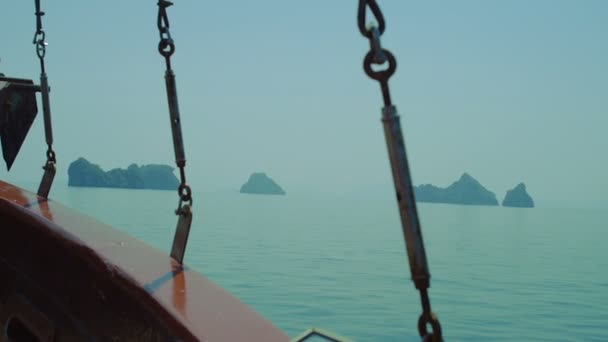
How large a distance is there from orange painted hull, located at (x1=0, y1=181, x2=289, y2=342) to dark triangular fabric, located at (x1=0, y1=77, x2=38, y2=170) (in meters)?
1.13

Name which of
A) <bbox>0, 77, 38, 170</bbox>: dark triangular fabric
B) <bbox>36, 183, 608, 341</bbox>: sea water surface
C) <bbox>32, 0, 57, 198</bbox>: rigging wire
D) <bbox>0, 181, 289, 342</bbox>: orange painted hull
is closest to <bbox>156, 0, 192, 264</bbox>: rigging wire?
<bbox>0, 181, 289, 342</bbox>: orange painted hull

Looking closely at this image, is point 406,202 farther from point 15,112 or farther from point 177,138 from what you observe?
point 15,112

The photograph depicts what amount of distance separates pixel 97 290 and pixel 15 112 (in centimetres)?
210

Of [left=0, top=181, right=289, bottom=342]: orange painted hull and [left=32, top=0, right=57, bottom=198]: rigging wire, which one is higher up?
[left=32, top=0, right=57, bottom=198]: rigging wire

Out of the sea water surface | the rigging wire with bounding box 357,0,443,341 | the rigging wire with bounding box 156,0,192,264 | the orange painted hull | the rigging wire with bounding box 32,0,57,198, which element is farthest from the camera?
the sea water surface

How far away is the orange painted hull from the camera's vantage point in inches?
75.8

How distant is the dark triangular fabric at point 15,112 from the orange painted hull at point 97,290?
3.70 ft

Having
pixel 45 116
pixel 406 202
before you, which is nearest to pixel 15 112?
pixel 45 116

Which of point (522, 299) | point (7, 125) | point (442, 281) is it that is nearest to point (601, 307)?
point (522, 299)

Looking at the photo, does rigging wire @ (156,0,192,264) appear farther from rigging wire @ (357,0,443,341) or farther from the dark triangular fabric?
the dark triangular fabric

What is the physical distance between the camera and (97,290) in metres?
2.23

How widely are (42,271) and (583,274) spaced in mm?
28457

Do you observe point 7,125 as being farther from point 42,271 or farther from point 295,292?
point 295,292

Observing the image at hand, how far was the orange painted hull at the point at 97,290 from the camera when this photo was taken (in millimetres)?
1925
